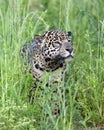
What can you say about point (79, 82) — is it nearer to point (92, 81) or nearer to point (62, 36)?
point (92, 81)

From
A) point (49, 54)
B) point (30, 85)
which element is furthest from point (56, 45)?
point (30, 85)

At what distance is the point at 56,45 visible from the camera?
7.65m

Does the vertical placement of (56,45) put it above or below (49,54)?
above

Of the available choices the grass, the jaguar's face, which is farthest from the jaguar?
the grass

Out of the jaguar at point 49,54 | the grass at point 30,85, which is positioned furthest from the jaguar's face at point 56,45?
the grass at point 30,85

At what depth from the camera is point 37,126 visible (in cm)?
648

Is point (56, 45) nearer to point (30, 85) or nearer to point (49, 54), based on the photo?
point (49, 54)

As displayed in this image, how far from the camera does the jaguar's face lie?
7500 mm

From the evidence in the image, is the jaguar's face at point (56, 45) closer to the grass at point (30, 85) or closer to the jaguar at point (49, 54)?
the jaguar at point (49, 54)

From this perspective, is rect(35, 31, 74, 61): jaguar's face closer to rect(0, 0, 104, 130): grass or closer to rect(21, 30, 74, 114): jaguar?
rect(21, 30, 74, 114): jaguar

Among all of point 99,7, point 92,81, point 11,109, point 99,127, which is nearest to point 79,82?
point 92,81

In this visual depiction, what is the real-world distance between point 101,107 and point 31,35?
1532 mm

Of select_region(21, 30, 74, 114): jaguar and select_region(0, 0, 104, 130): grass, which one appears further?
select_region(21, 30, 74, 114): jaguar

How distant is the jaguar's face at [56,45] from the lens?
7.50 meters
